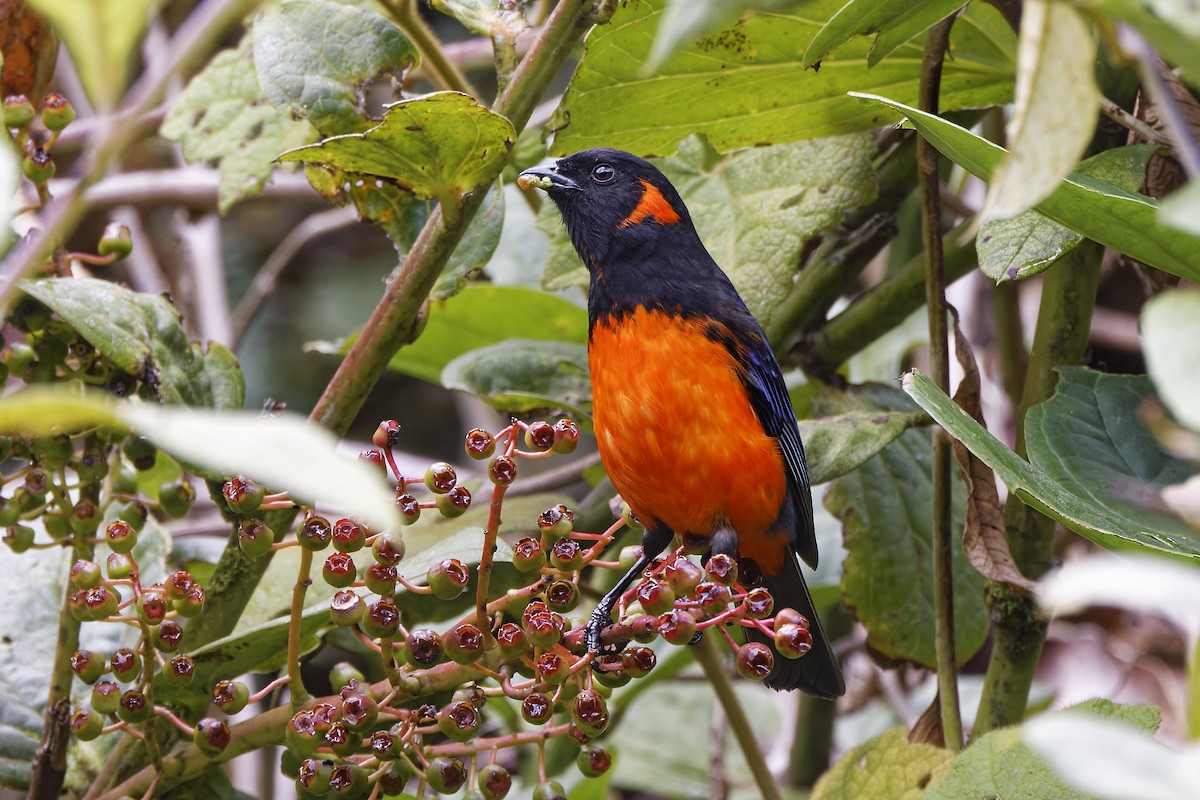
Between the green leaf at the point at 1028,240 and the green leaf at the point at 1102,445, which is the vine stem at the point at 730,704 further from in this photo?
the green leaf at the point at 1028,240

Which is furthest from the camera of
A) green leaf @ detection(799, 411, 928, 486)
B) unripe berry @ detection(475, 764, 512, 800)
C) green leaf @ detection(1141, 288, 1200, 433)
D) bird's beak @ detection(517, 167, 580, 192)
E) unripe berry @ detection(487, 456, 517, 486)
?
bird's beak @ detection(517, 167, 580, 192)

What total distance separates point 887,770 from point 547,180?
4.49 feet

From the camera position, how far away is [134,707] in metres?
1.46

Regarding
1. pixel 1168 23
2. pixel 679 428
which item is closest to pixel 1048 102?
pixel 1168 23

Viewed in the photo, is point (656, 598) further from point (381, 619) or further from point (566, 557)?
point (381, 619)

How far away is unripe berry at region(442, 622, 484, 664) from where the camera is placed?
1366mm

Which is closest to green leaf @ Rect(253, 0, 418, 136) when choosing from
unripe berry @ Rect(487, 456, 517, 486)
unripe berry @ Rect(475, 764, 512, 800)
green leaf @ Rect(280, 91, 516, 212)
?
green leaf @ Rect(280, 91, 516, 212)

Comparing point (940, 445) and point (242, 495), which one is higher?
point (242, 495)

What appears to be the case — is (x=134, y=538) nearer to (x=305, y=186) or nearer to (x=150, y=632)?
(x=150, y=632)

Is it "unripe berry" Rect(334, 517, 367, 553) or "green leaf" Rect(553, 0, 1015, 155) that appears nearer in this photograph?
"unripe berry" Rect(334, 517, 367, 553)

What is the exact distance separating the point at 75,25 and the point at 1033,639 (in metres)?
1.82

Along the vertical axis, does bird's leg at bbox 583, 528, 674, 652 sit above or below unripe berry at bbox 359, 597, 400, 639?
below

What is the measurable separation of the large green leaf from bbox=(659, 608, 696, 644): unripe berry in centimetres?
112

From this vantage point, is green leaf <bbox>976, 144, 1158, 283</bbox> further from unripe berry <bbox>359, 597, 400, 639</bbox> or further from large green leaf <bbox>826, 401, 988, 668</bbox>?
unripe berry <bbox>359, 597, 400, 639</bbox>
